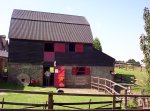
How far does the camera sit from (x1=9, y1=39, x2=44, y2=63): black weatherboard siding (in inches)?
1226

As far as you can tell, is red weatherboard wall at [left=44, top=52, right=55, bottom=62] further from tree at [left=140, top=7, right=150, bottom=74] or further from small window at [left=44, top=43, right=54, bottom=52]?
tree at [left=140, top=7, right=150, bottom=74]

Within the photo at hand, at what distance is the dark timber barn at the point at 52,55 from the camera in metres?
31.2

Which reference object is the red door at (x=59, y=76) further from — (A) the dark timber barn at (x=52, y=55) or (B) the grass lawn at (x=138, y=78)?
(B) the grass lawn at (x=138, y=78)

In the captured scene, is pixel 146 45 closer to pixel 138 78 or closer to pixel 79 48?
pixel 79 48

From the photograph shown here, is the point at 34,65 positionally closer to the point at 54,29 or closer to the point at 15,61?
the point at 15,61

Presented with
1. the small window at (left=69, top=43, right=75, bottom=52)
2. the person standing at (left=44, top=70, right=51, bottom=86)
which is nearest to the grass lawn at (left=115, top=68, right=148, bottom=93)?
the small window at (left=69, top=43, right=75, bottom=52)

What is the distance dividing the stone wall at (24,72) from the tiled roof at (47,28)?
3.00 meters

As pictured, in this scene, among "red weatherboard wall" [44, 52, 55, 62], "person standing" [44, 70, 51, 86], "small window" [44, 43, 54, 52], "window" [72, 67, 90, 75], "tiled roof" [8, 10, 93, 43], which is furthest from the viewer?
"small window" [44, 43, 54, 52]

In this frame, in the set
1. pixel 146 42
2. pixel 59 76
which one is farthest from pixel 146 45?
pixel 59 76

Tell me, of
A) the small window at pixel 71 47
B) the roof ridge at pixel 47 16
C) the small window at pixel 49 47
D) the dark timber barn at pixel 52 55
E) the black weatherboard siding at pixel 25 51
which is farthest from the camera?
the roof ridge at pixel 47 16

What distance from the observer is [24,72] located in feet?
102

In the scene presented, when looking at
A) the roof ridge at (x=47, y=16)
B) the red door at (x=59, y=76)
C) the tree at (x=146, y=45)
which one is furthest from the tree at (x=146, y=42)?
the roof ridge at (x=47, y=16)

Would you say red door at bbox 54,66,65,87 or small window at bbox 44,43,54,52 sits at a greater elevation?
small window at bbox 44,43,54,52

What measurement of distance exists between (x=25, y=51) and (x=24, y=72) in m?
2.21
